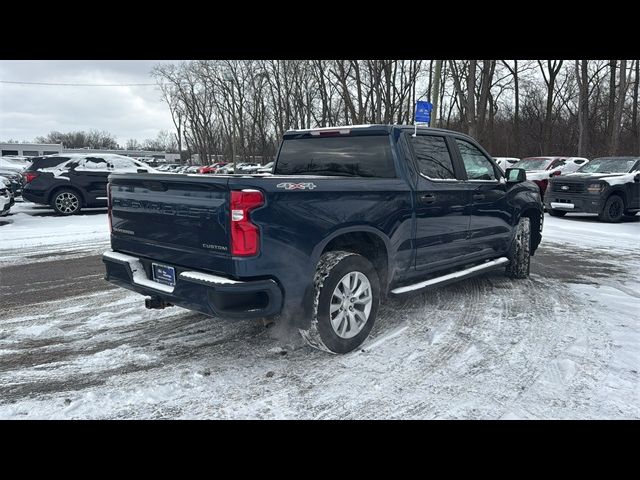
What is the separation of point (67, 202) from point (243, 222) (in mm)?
12301

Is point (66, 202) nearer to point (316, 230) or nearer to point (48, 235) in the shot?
point (48, 235)

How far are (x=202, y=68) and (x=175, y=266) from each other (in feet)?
192

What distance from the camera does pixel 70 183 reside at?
13.4 meters

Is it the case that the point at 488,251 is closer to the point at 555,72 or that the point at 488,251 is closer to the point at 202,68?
the point at 555,72

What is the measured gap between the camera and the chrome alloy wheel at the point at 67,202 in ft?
44.3

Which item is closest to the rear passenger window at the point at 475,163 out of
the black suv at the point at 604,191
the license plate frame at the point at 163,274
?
the license plate frame at the point at 163,274

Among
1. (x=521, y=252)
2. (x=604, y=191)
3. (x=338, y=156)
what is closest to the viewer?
(x=338, y=156)

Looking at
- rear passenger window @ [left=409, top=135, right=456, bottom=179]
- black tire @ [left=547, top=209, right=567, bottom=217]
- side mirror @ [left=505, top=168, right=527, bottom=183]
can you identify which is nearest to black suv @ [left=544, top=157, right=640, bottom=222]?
black tire @ [left=547, top=209, right=567, bottom=217]

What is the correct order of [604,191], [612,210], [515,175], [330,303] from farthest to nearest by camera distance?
[612,210] < [604,191] < [515,175] < [330,303]

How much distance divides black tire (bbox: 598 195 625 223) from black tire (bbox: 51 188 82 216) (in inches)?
582

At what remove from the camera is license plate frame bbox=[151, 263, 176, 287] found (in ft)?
12.4

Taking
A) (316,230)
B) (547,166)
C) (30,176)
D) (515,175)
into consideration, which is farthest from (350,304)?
(547,166)
